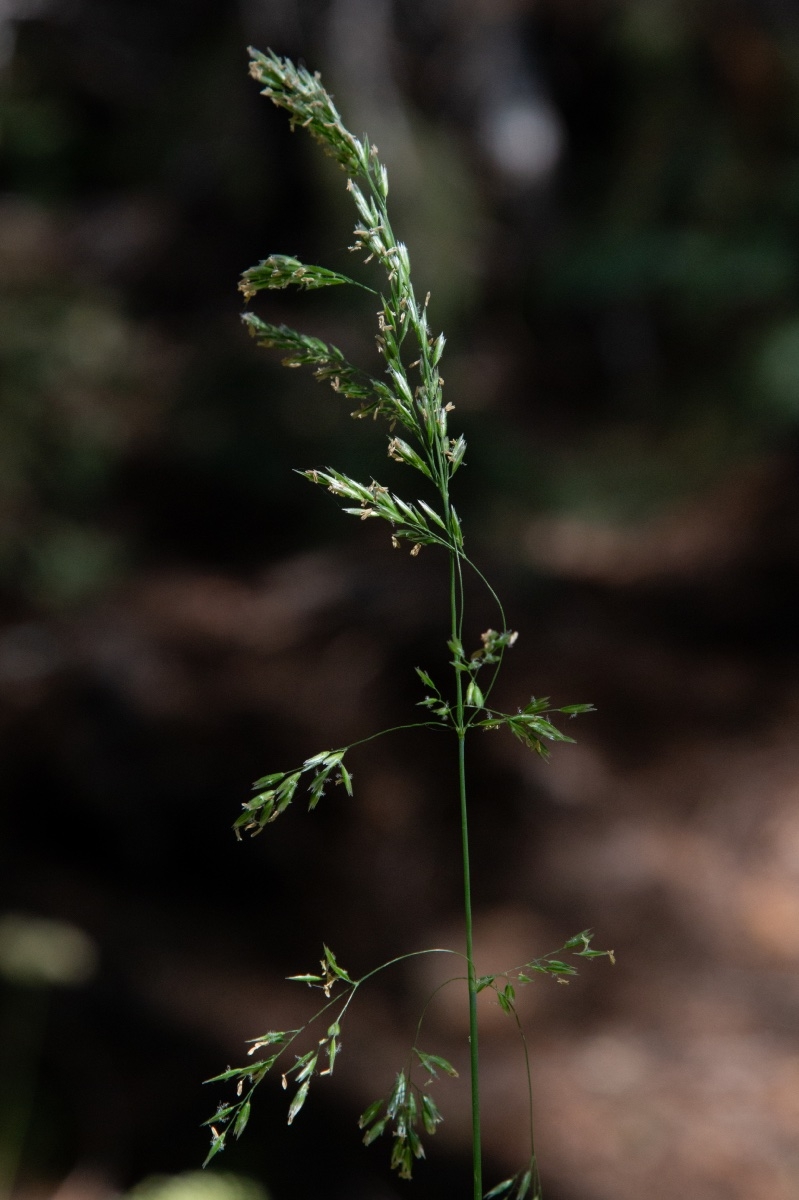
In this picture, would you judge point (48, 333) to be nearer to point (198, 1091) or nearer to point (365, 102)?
point (365, 102)

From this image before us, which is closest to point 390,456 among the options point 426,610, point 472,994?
point 472,994

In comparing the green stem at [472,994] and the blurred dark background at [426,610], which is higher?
the blurred dark background at [426,610]

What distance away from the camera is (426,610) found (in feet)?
17.5

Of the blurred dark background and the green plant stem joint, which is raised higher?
the blurred dark background

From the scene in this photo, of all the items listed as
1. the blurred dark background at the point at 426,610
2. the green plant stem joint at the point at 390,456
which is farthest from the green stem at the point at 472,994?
the blurred dark background at the point at 426,610

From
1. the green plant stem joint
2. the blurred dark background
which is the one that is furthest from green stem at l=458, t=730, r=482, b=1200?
the blurred dark background

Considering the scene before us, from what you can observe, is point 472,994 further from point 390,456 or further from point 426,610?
point 426,610

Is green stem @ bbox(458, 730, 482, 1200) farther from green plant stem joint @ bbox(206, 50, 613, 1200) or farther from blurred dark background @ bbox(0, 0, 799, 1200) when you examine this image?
blurred dark background @ bbox(0, 0, 799, 1200)

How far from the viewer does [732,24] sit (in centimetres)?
714

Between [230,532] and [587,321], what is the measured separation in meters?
3.21

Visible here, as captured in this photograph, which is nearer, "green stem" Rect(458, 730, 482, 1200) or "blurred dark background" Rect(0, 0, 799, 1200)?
"green stem" Rect(458, 730, 482, 1200)

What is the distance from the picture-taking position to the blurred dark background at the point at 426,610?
118 inches

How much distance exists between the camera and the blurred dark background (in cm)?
301

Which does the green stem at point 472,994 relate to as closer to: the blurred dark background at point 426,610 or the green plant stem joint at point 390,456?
the green plant stem joint at point 390,456
